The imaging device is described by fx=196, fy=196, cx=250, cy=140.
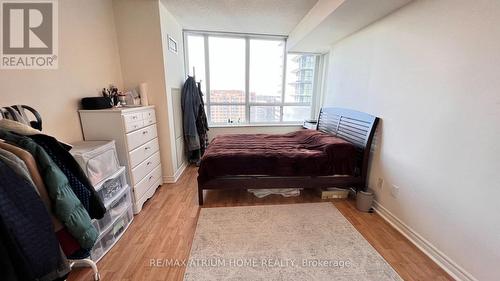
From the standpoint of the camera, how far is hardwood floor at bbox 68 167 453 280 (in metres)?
1.49

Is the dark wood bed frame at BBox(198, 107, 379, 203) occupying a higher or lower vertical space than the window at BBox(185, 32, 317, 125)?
lower

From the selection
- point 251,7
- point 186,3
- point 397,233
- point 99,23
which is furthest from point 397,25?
point 99,23

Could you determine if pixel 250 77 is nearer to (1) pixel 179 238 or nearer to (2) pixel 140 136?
(2) pixel 140 136

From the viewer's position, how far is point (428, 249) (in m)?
1.66

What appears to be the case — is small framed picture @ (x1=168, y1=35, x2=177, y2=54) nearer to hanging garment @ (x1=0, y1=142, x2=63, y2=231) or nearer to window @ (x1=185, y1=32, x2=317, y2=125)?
window @ (x1=185, y1=32, x2=317, y2=125)

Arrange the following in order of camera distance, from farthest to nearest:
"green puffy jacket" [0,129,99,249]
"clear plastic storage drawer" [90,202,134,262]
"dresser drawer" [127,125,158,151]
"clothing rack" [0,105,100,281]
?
"dresser drawer" [127,125,158,151] → "clear plastic storage drawer" [90,202,134,262] → "clothing rack" [0,105,100,281] → "green puffy jacket" [0,129,99,249]

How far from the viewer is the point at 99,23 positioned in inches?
86.6

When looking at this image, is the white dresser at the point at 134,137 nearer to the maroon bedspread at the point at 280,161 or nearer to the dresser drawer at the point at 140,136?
the dresser drawer at the point at 140,136

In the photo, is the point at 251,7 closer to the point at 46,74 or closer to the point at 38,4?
the point at 38,4

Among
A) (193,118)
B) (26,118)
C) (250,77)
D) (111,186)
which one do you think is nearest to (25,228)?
(26,118)

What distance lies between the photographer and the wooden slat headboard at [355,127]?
7.58 ft

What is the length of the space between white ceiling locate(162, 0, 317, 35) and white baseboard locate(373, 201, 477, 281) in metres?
2.70

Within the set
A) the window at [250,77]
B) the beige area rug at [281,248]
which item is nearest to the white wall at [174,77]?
the window at [250,77]

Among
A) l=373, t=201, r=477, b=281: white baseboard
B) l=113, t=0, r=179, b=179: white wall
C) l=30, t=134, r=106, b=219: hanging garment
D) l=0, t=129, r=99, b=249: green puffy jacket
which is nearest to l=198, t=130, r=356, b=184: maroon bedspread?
l=373, t=201, r=477, b=281: white baseboard
